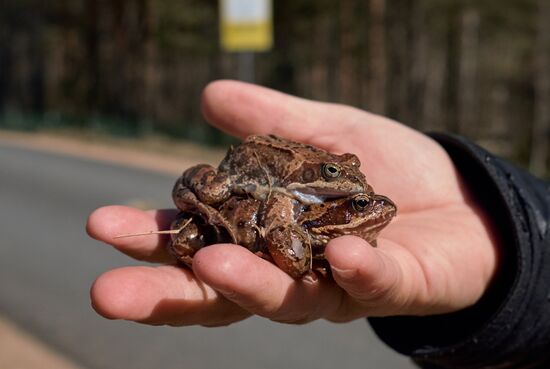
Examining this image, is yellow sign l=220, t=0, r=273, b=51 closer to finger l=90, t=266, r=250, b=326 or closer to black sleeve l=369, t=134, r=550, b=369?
black sleeve l=369, t=134, r=550, b=369

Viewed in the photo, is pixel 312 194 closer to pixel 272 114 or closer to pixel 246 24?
pixel 272 114

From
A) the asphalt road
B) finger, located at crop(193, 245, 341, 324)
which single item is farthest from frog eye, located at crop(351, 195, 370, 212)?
the asphalt road

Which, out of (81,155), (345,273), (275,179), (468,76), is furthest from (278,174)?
(468,76)

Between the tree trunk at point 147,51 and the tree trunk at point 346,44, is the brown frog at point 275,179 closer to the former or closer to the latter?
the tree trunk at point 346,44

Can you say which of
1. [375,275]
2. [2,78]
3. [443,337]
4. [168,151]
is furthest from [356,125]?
[2,78]

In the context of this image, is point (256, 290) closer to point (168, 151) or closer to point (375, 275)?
point (375, 275)

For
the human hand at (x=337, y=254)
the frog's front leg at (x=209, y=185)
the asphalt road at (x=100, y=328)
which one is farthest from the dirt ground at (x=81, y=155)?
the frog's front leg at (x=209, y=185)
